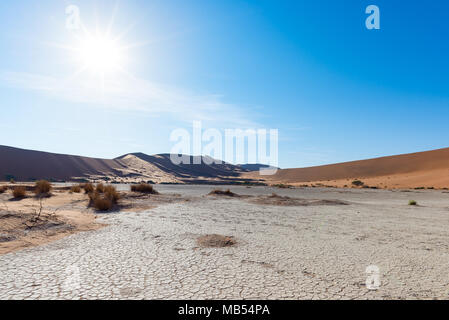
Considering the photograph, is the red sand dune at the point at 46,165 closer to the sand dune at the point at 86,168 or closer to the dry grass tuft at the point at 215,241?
the sand dune at the point at 86,168

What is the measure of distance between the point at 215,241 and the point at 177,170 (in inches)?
2984

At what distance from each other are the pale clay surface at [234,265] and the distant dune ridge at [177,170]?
154 ft

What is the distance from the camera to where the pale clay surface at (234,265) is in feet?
12.4

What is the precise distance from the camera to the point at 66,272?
173 inches

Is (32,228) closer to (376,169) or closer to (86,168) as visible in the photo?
(86,168)

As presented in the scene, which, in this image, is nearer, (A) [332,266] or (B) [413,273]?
(B) [413,273]

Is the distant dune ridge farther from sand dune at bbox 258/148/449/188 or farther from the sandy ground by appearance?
the sandy ground

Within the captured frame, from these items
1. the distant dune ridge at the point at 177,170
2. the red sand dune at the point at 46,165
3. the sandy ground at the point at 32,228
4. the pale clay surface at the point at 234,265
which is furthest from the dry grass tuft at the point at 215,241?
the red sand dune at the point at 46,165

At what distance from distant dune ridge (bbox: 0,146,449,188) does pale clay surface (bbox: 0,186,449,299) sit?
47028 mm

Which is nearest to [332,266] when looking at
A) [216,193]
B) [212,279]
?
[212,279]

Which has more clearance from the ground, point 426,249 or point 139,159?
point 139,159

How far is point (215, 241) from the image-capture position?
6688 mm
